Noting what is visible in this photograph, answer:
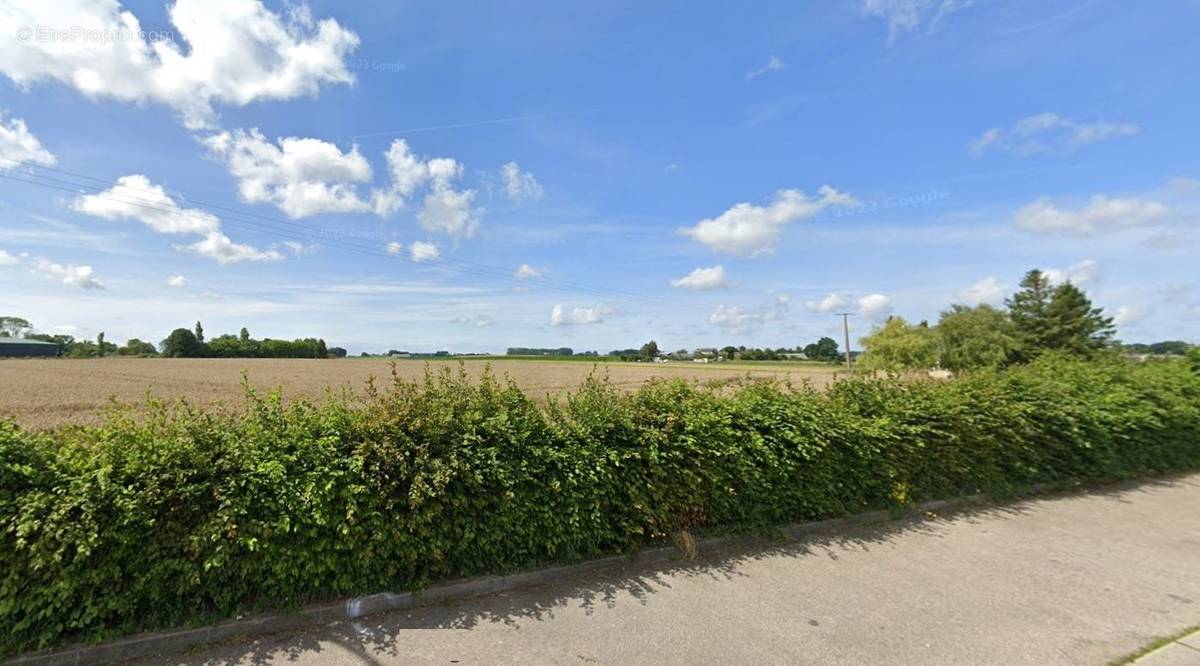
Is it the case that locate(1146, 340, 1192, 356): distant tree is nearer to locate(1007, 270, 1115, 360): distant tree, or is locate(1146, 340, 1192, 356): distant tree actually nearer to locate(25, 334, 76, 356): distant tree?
locate(1007, 270, 1115, 360): distant tree

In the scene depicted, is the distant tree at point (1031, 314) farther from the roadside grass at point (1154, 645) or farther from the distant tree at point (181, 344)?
the distant tree at point (181, 344)

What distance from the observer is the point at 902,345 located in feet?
125

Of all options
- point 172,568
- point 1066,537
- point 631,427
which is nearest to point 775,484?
point 631,427

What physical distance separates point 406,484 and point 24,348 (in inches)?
4715

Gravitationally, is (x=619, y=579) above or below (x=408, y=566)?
below

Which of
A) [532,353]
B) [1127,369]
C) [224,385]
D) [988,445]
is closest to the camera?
[988,445]

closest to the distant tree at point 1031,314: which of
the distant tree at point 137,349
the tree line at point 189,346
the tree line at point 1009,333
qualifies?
the tree line at point 1009,333

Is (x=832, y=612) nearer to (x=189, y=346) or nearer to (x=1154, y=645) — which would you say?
(x=1154, y=645)

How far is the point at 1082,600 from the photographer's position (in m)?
3.57

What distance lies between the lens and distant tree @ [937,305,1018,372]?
114 feet

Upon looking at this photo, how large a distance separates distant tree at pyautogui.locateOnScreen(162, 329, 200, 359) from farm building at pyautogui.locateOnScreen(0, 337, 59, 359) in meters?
20.5

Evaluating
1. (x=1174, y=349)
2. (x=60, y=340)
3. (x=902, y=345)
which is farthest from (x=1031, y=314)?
(x=60, y=340)

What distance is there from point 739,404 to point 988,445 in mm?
3626

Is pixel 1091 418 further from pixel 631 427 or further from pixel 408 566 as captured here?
pixel 408 566
